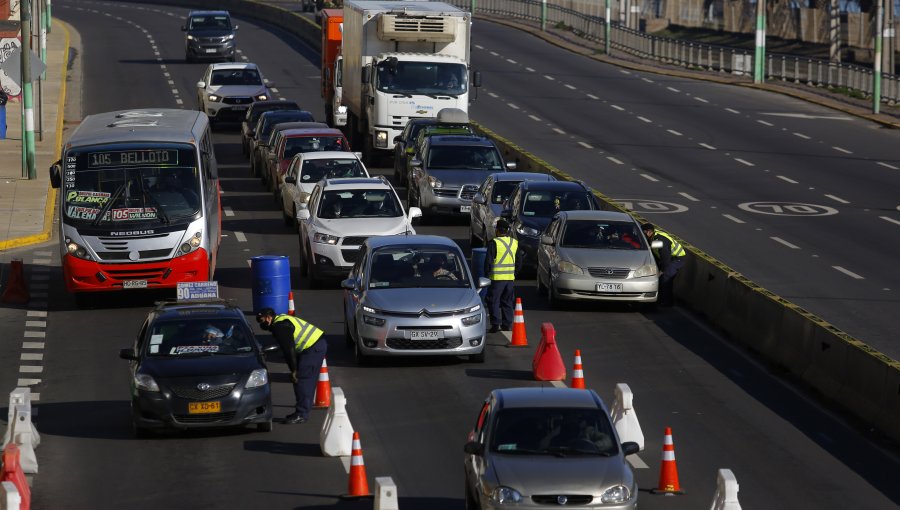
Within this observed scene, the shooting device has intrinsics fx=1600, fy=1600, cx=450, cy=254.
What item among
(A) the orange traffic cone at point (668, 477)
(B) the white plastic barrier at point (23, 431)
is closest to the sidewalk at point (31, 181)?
(B) the white plastic barrier at point (23, 431)

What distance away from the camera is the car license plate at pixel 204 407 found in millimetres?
16891

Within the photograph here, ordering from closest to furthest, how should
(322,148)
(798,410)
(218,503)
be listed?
(218,503) → (798,410) → (322,148)

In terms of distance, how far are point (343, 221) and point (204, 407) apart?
10463 mm

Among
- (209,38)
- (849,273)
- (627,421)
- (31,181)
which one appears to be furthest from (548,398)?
(209,38)

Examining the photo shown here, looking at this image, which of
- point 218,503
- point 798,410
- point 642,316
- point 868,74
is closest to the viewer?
point 218,503

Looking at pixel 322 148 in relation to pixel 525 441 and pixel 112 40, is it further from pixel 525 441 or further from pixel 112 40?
pixel 112 40

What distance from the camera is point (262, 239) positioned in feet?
105

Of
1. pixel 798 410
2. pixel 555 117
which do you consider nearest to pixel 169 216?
pixel 798 410

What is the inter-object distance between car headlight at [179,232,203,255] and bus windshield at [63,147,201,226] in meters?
0.37

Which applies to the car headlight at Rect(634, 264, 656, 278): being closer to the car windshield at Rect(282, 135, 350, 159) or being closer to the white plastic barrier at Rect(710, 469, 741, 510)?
the white plastic barrier at Rect(710, 469, 741, 510)

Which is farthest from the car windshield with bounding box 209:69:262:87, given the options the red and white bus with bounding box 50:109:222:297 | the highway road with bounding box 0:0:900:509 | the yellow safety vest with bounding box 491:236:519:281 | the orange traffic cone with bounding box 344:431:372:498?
the orange traffic cone with bounding box 344:431:372:498

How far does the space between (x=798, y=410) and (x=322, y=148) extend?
19643 millimetres

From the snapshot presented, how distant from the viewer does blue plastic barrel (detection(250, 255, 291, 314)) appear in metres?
24.1

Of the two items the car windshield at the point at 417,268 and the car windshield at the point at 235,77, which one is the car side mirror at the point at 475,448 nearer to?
the car windshield at the point at 417,268
